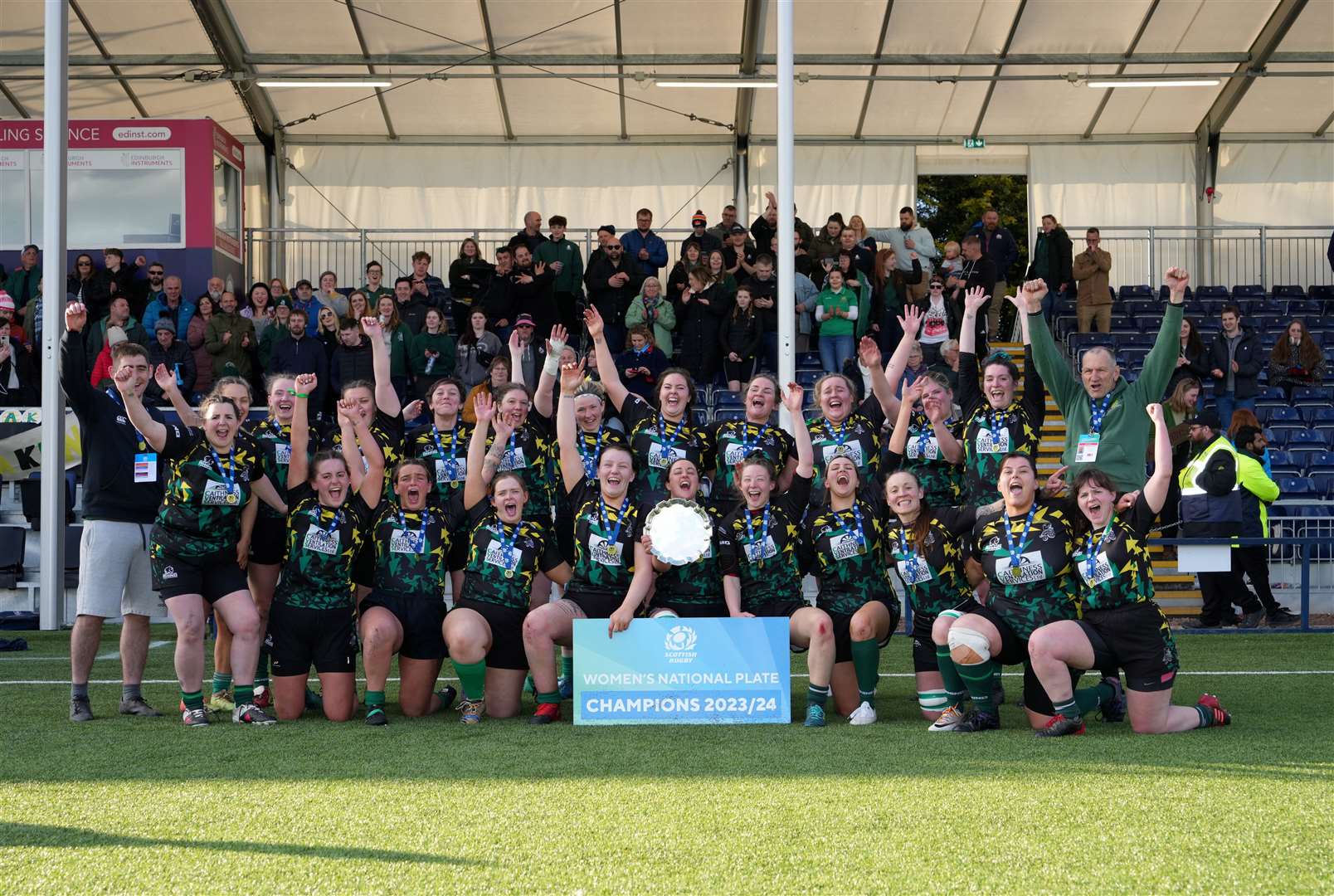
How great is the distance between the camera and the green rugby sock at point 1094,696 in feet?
19.2

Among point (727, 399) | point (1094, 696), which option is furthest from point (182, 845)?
point (727, 399)

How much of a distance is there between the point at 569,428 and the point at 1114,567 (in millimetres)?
2483

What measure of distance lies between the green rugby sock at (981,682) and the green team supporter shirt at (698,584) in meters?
1.11

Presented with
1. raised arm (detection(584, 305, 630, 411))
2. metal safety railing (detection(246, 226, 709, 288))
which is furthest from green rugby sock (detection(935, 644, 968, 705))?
metal safety railing (detection(246, 226, 709, 288))

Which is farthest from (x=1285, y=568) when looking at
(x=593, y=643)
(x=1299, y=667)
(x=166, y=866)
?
(x=166, y=866)

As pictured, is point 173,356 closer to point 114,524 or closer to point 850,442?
point 114,524

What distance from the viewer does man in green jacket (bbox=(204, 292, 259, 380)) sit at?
1374 centimetres

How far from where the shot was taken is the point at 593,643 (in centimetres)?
597

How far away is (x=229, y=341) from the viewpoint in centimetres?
1375

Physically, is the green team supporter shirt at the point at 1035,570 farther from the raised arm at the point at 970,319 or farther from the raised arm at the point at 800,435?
the raised arm at the point at 970,319

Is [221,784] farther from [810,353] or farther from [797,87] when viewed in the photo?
[797,87]

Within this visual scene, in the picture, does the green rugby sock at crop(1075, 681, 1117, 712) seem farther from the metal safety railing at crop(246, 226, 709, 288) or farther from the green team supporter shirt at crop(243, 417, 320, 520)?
the metal safety railing at crop(246, 226, 709, 288)

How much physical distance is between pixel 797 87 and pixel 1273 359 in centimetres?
641

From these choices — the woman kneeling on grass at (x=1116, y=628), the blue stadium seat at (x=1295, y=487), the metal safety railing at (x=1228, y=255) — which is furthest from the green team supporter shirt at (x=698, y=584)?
the metal safety railing at (x=1228, y=255)
